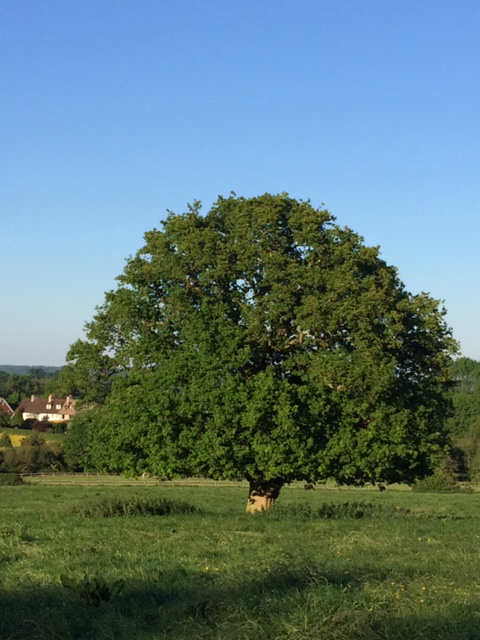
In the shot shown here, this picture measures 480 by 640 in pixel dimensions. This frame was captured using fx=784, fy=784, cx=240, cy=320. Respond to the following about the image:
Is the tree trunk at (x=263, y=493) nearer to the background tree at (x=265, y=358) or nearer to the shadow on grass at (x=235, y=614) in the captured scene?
the background tree at (x=265, y=358)

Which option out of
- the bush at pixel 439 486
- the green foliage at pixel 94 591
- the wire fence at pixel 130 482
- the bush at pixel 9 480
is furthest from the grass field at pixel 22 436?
the green foliage at pixel 94 591

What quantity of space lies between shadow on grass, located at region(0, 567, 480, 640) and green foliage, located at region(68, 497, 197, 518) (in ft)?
39.3

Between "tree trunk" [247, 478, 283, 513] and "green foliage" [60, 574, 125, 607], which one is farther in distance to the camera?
"tree trunk" [247, 478, 283, 513]

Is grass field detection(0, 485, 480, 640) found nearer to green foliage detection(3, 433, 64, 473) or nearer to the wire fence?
the wire fence

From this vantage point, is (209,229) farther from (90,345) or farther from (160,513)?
(160,513)

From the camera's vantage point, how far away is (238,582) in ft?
36.0

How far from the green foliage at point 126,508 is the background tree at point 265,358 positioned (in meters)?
1.22

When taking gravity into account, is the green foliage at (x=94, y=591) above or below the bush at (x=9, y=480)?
above

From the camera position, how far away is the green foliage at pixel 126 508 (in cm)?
2297

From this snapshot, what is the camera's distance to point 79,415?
29234 millimetres

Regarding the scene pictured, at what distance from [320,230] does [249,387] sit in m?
6.56

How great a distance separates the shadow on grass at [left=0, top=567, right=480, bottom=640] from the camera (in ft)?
27.2

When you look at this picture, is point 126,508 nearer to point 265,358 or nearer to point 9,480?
point 265,358

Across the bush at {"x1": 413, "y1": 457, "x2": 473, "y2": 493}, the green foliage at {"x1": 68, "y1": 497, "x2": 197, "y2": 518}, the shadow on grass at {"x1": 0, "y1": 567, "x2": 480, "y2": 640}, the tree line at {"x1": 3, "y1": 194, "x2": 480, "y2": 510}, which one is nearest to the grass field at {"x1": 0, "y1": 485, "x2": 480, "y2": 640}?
the shadow on grass at {"x1": 0, "y1": 567, "x2": 480, "y2": 640}
